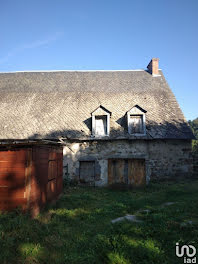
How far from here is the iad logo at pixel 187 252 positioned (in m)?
3.20

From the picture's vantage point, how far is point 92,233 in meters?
4.28

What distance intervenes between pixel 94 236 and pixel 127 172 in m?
7.14

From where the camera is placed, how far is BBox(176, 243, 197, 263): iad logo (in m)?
3.20

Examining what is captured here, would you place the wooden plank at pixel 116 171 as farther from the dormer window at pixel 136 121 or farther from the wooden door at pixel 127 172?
the dormer window at pixel 136 121

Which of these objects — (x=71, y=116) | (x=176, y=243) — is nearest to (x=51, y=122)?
(x=71, y=116)

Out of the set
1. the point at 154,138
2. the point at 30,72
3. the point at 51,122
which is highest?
the point at 30,72

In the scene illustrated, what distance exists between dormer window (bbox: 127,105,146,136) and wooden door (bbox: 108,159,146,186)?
1892 mm

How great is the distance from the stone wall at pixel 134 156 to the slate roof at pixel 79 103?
1.96 ft

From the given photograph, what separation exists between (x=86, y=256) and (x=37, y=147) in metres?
3.40

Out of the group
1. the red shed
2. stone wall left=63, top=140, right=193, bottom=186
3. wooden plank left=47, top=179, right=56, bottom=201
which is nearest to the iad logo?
the red shed

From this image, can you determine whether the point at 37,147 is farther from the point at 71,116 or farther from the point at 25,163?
the point at 71,116

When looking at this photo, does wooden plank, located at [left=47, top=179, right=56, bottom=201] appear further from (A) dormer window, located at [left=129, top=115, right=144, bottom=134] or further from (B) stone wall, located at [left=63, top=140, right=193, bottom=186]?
(A) dormer window, located at [left=129, top=115, right=144, bottom=134]

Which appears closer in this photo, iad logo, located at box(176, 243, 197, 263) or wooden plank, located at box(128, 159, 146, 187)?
iad logo, located at box(176, 243, 197, 263)

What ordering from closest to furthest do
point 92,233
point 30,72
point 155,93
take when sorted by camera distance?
point 92,233, point 155,93, point 30,72
